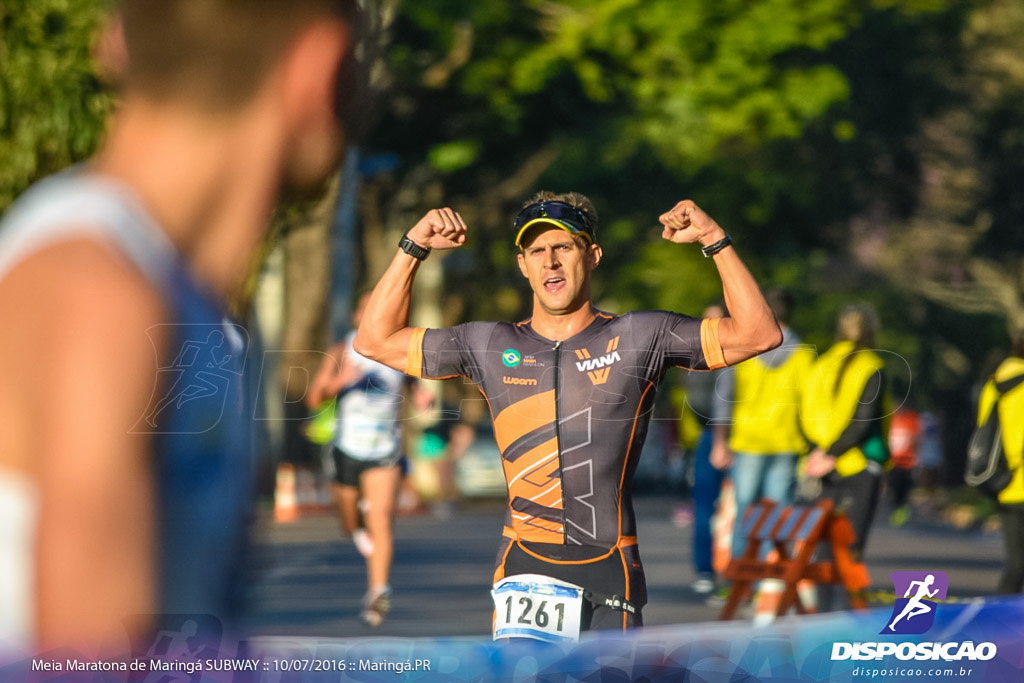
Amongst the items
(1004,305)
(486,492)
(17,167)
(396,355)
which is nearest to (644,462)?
(486,492)

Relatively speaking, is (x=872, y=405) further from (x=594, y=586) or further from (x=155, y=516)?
(x=155, y=516)

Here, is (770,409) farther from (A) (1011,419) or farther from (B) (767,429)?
(A) (1011,419)

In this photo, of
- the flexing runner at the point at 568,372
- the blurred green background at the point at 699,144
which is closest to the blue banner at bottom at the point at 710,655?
the flexing runner at the point at 568,372

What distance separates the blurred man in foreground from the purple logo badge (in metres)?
3.23

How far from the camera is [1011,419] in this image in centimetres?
922

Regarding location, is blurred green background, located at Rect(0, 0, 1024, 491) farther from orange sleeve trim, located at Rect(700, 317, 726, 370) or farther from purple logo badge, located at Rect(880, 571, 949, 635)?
purple logo badge, located at Rect(880, 571, 949, 635)

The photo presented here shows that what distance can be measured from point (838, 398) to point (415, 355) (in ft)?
14.7

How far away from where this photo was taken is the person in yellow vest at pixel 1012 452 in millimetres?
9211

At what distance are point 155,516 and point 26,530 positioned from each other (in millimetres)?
113

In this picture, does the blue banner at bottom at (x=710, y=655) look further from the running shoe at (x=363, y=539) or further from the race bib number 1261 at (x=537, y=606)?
the running shoe at (x=363, y=539)

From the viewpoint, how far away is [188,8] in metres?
1.50

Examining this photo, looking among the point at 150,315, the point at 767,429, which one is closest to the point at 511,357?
the point at 150,315

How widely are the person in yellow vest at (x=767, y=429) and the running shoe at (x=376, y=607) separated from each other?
2078 mm

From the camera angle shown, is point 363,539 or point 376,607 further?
point 363,539
